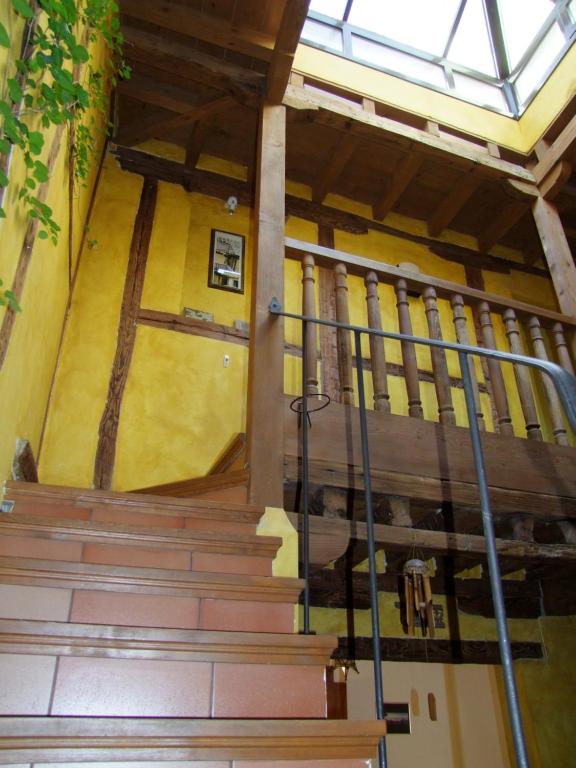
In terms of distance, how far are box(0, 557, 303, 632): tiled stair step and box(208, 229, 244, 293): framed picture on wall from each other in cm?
311

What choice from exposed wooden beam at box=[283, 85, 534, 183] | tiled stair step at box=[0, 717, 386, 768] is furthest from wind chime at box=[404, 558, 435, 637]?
exposed wooden beam at box=[283, 85, 534, 183]

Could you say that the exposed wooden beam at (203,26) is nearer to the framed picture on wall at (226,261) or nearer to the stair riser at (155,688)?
the framed picture on wall at (226,261)

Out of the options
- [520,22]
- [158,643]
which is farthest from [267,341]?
[520,22]

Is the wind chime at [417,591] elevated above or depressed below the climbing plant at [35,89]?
below

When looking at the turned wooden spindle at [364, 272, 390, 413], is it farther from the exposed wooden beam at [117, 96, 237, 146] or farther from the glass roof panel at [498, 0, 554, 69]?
the glass roof panel at [498, 0, 554, 69]

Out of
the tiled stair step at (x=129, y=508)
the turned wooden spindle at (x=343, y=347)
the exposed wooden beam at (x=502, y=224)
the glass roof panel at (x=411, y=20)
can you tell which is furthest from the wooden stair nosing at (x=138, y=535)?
the glass roof panel at (x=411, y=20)

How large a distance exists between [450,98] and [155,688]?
5.02m

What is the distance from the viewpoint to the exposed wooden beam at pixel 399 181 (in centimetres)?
456

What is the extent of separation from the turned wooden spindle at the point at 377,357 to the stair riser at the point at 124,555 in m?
1.11

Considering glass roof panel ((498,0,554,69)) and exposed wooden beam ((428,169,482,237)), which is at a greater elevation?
glass roof panel ((498,0,554,69))

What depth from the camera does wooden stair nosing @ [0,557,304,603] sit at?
1560mm

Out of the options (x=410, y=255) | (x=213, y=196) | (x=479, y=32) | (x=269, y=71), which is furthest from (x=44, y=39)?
(x=479, y=32)

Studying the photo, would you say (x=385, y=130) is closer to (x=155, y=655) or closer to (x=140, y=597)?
(x=140, y=597)

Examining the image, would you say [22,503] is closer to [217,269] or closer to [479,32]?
[217,269]
